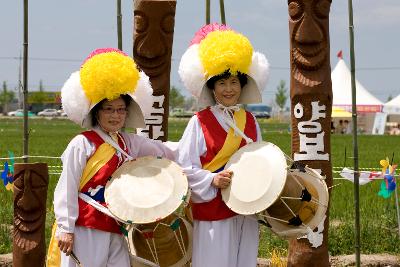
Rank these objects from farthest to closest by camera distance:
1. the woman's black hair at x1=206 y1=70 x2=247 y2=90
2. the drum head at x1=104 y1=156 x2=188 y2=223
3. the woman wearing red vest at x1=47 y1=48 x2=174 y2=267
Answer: the woman's black hair at x1=206 y1=70 x2=247 y2=90 < the woman wearing red vest at x1=47 y1=48 x2=174 y2=267 < the drum head at x1=104 y1=156 x2=188 y2=223

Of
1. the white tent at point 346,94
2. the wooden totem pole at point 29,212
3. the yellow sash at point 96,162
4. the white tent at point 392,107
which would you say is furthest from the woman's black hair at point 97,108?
the white tent at point 392,107

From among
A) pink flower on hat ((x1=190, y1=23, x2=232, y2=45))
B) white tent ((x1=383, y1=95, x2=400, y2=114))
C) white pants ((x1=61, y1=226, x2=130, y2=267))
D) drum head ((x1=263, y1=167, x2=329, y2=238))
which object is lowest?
white pants ((x1=61, y1=226, x2=130, y2=267))

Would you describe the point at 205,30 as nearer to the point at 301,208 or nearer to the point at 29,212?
the point at 301,208

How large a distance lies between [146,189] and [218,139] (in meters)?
0.45

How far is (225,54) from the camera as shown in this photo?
4.03 meters

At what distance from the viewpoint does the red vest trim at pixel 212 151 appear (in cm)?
402

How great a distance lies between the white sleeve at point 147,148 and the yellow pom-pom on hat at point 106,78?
11.3 inches

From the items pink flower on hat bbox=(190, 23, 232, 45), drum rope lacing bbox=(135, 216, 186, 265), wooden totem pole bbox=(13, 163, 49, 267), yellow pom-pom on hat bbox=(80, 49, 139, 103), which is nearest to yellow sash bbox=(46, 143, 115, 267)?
yellow pom-pom on hat bbox=(80, 49, 139, 103)

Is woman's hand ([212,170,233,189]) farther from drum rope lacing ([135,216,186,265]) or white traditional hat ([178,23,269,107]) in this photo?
white traditional hat ([178,23,269,107])

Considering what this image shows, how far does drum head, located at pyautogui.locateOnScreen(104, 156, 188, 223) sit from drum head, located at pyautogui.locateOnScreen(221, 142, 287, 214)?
0.85ft

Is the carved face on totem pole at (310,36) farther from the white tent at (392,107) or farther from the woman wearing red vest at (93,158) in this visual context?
the white tent at (392,107)

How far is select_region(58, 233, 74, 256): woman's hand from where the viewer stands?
3840mm

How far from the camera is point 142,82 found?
13.3 ft

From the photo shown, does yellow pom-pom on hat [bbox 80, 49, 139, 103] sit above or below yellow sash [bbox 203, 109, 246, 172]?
above
